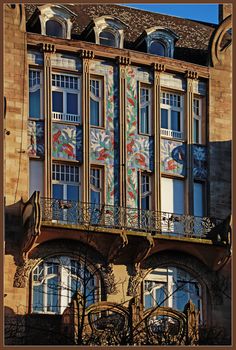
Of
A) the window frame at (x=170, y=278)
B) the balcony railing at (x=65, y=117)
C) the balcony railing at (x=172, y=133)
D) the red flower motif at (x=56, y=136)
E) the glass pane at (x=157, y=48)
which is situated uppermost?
the glass pane at (x=157, y=48)

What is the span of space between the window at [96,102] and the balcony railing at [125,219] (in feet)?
10.1

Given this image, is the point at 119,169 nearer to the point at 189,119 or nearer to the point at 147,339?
the point at 189,119

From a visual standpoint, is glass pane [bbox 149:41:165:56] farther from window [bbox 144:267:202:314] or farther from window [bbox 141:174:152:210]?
window [bbox 144:267:202:314]

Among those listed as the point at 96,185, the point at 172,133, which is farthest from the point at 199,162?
the point at 96,185

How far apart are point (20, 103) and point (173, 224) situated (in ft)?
20.9

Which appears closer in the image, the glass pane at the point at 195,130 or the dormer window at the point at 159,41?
the glass pane at the point at 195,130

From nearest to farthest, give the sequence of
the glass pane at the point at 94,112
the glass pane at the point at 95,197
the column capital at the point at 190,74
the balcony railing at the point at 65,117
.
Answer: the glass pane at the point at 95,197 < the balcony railing at the point at 65,117 < the glass pane at the point at 94,112 < the column capital at the point at 190,74

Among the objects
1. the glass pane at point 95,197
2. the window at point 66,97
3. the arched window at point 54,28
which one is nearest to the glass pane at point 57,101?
the window at point 66,97

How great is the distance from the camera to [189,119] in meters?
52.7

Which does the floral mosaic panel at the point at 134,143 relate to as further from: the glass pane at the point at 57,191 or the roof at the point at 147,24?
the glass pane at the point at 57,191

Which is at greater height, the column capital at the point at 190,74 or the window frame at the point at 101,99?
the column capital at the point at 190,74

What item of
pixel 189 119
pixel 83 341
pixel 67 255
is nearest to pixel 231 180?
pixel 189 119

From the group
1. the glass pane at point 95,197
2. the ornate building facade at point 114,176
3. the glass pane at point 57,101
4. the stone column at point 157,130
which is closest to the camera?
the ornate building facade at point 114,176

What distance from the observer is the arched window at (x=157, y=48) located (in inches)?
2103
